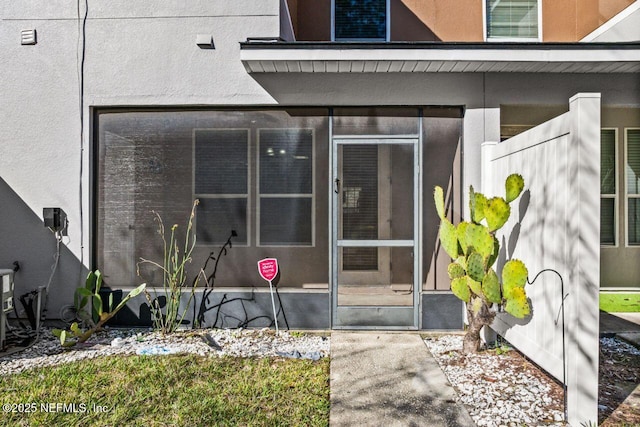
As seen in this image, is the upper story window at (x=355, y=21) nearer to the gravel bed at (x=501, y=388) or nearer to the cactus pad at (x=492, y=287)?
the cactus pad at (x=492, y=287)

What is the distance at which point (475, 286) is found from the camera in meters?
4.10

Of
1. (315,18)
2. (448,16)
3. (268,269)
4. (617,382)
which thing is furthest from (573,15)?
(268,269)

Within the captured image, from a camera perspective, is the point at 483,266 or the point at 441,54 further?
the point at 441,54

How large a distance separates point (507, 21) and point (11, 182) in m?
7.43

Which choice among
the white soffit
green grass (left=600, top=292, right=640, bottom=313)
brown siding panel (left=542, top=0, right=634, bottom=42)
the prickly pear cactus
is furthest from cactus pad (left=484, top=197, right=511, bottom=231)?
brown siding panel (left=542, top=0, right=634, bottom=42)

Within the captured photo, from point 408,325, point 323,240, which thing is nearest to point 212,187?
point 323,240

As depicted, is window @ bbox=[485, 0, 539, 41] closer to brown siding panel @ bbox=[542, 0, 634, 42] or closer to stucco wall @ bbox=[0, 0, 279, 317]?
brown siding panel @ bbox=[542, 0, 634, 42]

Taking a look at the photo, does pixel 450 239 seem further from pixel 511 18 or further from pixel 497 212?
pixel 511 18

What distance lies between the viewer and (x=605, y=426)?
10.3 feet

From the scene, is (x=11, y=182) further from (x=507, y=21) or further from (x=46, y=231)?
(x=507, y=21)

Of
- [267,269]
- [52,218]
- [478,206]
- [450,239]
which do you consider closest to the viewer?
[478,206]

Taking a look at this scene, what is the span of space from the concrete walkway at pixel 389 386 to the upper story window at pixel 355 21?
15.0ft

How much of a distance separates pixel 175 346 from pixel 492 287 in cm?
341

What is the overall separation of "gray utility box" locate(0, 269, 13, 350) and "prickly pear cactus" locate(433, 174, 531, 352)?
4.67 meters
